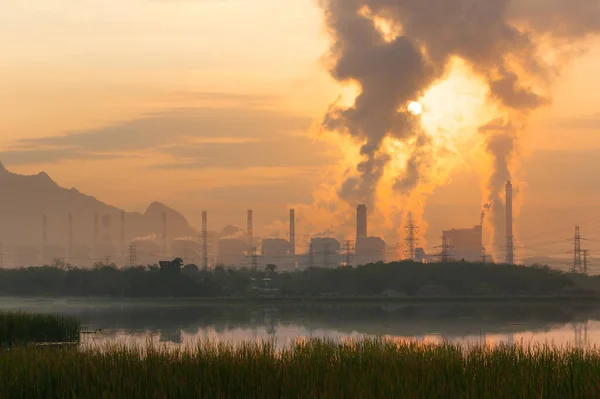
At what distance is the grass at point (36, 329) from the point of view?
53.2 m

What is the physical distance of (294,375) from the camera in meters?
27.3

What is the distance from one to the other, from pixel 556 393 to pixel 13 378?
1517 cm

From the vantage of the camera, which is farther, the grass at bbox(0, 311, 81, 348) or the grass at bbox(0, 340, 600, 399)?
the grass at bbox(0, 311, 81, 348)

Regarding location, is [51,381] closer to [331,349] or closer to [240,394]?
[240,394]

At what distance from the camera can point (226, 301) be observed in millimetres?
198500

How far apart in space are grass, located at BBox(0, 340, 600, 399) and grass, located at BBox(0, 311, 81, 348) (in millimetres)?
21235

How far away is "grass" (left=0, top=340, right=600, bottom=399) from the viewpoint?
25359mm

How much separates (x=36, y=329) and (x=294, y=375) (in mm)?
31418

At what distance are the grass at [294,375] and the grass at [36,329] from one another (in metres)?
21.2

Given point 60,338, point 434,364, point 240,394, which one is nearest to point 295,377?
point 240,394

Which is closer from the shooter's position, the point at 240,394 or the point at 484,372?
the point at 240,394

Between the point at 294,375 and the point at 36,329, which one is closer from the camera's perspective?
the point at 294,375

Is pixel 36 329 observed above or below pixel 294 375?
below

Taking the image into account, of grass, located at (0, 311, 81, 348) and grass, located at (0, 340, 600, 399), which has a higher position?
grass, located at (0, 340, 600, 399)
